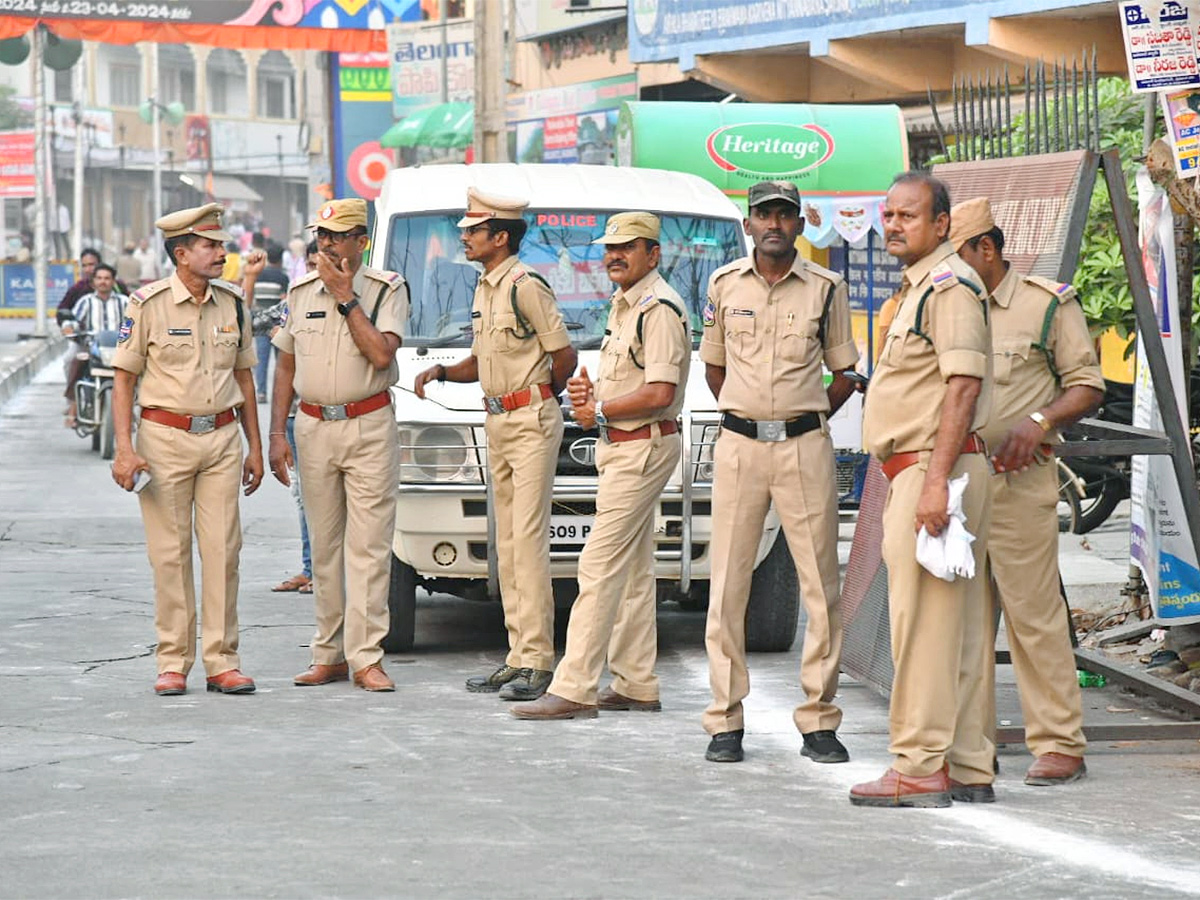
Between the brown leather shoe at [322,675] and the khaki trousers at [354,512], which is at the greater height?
the khaki trousers at [354,512]

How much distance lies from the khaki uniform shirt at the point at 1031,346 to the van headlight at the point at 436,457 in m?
2.93

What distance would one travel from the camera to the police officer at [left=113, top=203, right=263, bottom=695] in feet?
27.8

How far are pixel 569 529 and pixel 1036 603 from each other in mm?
2775

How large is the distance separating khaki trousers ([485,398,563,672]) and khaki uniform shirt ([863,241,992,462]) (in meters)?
2.20

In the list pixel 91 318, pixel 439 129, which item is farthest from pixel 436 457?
pixel 439 129

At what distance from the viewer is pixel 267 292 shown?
20.3 m

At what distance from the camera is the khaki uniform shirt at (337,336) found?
8578 millimetres

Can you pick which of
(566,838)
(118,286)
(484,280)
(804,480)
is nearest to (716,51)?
(118,286)

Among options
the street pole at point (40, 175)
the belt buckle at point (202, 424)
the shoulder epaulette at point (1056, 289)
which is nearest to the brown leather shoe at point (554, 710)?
the belt buckle at point (202, 424)

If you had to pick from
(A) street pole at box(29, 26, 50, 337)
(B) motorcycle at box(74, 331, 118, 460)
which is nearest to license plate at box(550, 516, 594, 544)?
(B) motorcycle at box(74, 331, 118, 460)

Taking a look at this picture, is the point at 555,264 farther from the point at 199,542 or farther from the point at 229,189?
the point at 229,189

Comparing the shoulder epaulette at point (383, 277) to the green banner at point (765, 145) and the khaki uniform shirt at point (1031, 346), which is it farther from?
the green banner at point (765, 145)

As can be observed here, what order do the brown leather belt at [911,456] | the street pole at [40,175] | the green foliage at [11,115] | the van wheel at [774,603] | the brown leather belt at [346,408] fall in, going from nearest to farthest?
1. the brown leather belt at [911,456]
2. the brown leather belt at [346,408]
3. the van wheel at [774,603]
4. the street pole at [40,175]
5. the green foliage at [11,115]

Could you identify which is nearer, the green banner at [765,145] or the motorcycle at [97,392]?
the green banner at [765,145]
